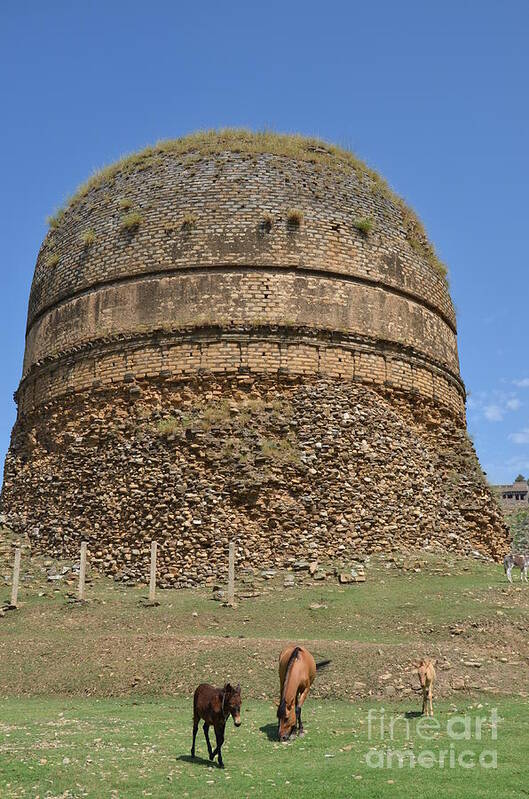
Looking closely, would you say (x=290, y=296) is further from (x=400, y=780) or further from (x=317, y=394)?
(x=400, y=780)

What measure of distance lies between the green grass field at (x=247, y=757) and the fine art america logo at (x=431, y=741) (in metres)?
0.03

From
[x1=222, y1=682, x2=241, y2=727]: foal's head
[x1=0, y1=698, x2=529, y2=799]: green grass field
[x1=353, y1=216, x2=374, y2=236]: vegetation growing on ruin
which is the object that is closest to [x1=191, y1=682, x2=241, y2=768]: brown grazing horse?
[x1=222, y1=682, x2=241, y2=727]: foal's head

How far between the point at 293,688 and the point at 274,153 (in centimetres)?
1730

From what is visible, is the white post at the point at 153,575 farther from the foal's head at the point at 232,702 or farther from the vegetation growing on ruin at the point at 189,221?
the foal's head at the point at 232,702

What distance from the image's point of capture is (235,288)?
21.1m

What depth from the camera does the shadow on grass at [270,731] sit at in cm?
889

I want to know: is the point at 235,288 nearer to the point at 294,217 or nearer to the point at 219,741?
the point at 294,217

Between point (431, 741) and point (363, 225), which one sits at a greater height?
point (363, 225)

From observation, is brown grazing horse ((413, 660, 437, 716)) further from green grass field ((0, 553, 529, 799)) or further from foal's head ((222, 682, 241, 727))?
foal's head ((222, 682, 241, 727))

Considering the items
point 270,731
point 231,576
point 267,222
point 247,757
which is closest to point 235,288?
point 267,222

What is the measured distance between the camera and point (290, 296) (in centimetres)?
2112

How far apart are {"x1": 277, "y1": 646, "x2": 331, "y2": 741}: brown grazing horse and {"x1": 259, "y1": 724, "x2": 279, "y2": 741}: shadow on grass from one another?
0.61ft

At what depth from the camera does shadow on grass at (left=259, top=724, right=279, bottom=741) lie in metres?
8.89

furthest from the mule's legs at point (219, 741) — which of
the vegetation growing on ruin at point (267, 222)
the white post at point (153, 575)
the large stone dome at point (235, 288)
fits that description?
the vegetation growing on ruin at point (267, 222)
